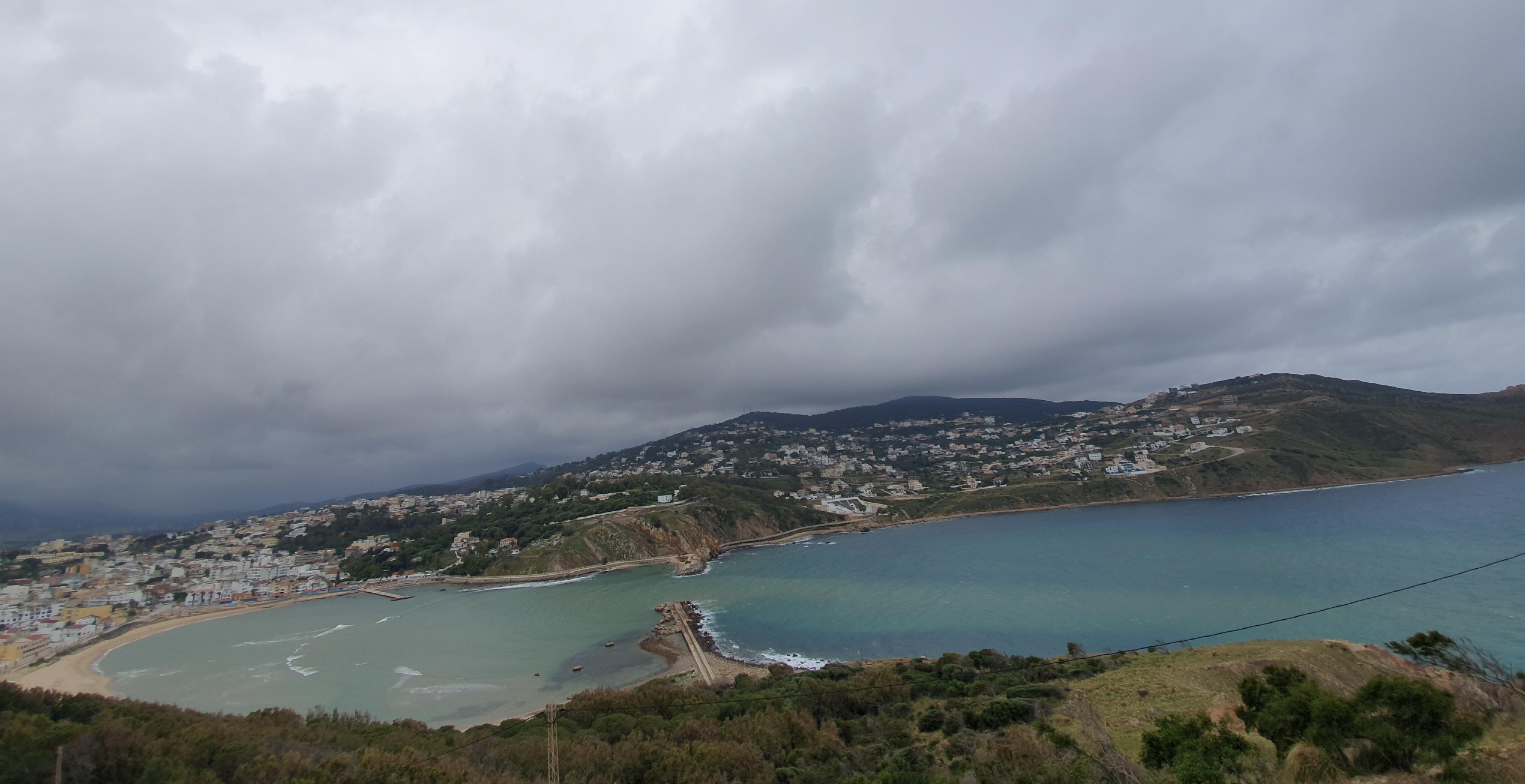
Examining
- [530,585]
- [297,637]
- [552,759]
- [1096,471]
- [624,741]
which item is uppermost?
[552,759]

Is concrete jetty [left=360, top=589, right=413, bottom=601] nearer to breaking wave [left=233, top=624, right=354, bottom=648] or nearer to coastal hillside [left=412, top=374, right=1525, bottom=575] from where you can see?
coastal hillside [left=412, top=374, right=1525, bottom=575]

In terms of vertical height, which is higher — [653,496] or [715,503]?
[653,496]

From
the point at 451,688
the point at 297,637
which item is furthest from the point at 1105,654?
the point at 297,637

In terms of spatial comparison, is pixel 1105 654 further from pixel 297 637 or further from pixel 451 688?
pixel 297 637

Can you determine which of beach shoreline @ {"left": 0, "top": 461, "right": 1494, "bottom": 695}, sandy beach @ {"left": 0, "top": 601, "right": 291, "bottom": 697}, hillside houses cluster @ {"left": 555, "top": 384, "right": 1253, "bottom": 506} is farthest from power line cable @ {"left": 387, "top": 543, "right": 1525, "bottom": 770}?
hillside houses cluster @ {"left": 555, "top": 384, "right": 1253, "bottom": 506}

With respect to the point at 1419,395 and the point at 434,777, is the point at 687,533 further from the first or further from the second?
the point at 1419,395

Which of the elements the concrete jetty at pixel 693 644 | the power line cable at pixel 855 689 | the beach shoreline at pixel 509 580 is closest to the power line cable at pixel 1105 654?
the power line cable at pixel 855 689
